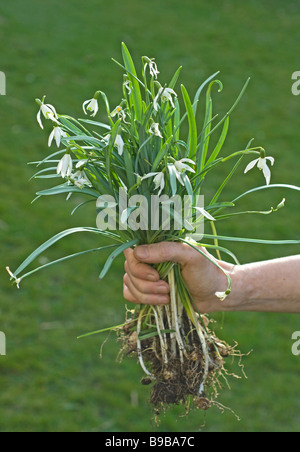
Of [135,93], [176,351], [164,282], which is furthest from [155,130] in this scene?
[176,351]

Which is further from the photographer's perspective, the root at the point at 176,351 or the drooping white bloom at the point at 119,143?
the root at the point at 176,351

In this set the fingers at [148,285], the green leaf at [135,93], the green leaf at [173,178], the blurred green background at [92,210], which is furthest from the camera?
the blurred green background at [92,210]

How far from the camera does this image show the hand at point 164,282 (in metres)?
1.33

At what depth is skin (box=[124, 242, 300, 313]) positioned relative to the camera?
135 cm

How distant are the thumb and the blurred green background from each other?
0.28 metres

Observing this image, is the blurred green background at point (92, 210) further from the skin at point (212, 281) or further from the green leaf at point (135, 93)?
the green leaf at point (135, 93)

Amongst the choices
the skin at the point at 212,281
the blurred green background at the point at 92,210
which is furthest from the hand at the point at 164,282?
the blurred green background at the point at 92,210

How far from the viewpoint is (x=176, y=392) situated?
4.64ft

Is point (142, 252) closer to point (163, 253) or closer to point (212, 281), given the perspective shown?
point (163, 253)

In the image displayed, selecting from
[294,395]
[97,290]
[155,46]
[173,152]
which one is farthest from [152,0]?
[173,152]

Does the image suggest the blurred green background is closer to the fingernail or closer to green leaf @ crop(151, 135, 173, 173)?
the fingernail

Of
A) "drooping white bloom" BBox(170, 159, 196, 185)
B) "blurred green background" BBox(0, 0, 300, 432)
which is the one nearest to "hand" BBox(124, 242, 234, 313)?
"blurred green background" BBox(0, 0, 300, 432)

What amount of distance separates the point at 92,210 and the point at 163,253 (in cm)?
203

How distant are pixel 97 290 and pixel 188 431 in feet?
2.78
